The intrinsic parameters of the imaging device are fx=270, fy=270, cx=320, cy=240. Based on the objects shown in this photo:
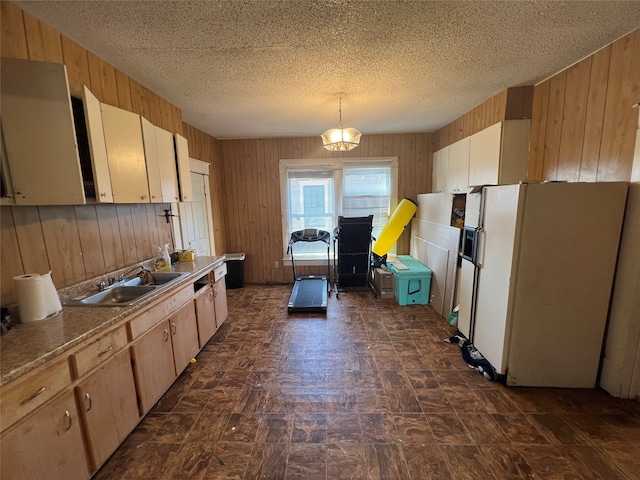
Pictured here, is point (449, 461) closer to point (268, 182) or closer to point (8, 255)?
point (8, 255)

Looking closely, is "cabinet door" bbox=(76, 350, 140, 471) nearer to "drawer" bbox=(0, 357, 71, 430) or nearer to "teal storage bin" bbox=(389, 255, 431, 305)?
"drawer" bbox=(0, 357, 71, 430)

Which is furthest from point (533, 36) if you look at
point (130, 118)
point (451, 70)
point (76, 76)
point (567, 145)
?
point (76, 76)

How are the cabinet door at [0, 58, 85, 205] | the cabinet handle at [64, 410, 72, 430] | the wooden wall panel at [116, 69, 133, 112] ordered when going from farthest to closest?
the wooden wall panel at [116, 69, 133, 112] → the cabinet door at [0, 58, 85, 205] → the cabinet handle at [64, 410, 72, 430]

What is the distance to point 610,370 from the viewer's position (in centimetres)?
196

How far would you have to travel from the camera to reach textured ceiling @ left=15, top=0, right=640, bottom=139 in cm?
151

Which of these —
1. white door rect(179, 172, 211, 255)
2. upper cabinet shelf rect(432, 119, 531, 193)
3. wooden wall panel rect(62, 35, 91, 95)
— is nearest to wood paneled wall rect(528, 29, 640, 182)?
upper cabinet shelf rect(432, 119, 531, 193)

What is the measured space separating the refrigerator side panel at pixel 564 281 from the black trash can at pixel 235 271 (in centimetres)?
378

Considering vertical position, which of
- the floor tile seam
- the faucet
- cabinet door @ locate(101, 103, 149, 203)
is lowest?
the floor tile seam

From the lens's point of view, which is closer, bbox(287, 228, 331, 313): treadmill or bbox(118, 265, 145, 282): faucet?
bbox(118, 265, 145, 282): faucet

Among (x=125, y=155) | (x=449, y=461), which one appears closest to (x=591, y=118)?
(x=449, y=461)

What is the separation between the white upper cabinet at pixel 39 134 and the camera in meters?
1.35

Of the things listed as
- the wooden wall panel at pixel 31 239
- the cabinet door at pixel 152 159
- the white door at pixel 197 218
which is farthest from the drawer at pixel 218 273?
the wooden wall panel at pixel 31 239

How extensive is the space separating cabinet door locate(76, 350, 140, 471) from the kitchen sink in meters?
0.38

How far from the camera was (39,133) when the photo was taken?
4.60 ft
